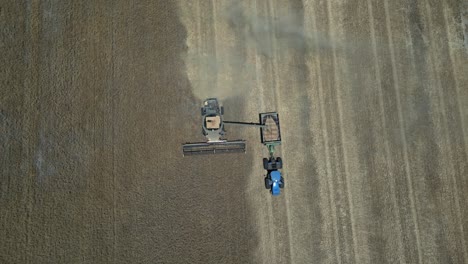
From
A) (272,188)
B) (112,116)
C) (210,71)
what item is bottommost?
(272,188)

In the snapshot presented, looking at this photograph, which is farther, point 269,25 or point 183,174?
point 269,25

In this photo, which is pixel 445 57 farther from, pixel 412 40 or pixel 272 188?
pixel 272 188

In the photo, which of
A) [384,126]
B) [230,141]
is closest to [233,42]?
[230,141]

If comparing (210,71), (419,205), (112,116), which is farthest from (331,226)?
(112,116)

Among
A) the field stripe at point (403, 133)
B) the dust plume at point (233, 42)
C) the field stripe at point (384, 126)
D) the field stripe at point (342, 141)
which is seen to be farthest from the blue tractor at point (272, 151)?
the field stripe at point (403, 133)

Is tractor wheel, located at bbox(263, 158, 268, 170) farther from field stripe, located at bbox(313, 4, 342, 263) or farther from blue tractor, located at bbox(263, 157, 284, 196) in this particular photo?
field stripe, located at bbox(313, 4, 342, 263)

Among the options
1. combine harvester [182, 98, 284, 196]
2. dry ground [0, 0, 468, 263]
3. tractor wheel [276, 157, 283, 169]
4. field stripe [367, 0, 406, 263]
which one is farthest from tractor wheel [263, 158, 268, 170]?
field stripe [367, 0, 406, 263]
